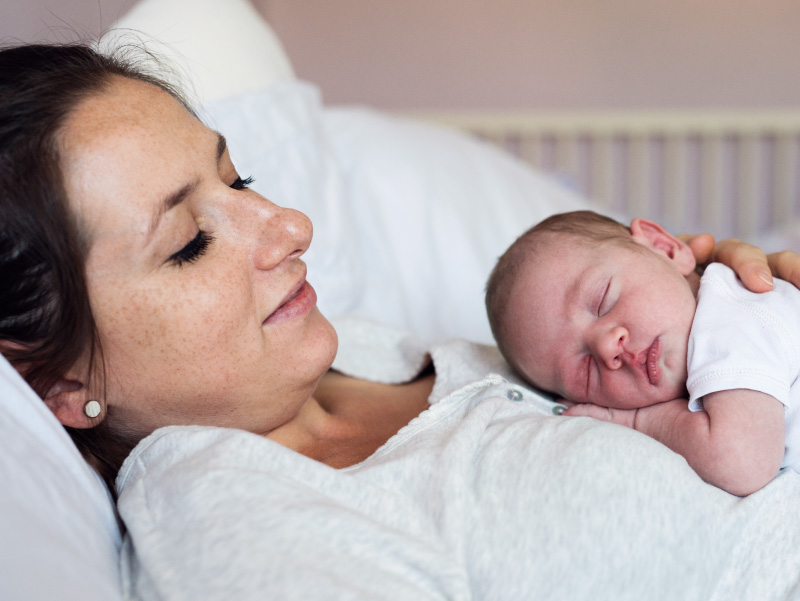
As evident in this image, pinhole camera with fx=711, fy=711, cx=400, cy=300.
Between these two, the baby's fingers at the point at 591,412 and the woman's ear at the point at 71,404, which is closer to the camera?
the woman's ear at the point at 71,404

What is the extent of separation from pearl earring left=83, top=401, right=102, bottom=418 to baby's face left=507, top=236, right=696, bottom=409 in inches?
21.4

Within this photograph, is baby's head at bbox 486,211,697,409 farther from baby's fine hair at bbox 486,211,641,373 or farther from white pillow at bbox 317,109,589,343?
white pillow at bbox 317,109,589,343

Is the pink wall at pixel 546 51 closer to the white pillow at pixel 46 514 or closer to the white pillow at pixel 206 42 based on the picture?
the white pillow at pixel 206 42

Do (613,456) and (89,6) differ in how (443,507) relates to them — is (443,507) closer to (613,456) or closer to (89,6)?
(613,456)

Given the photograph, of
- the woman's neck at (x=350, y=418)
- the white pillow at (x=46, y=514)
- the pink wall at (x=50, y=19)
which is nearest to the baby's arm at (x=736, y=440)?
the woman's neck at (x=350, y=418)

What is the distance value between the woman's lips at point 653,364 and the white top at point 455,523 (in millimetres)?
138

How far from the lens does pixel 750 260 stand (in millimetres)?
968

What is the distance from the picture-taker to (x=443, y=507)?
0.69 metres

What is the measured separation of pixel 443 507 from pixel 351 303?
775 mm

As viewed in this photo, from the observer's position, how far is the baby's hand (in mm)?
913

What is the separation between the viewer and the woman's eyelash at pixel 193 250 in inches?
31.0

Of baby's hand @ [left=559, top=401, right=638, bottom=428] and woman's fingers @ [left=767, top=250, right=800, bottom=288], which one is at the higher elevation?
woman's fingers @ [left=767, top=250, right=800, bottom=288]

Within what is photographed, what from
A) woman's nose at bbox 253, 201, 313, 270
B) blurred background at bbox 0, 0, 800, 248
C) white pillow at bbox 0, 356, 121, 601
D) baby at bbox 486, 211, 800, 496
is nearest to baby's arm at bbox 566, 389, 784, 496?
baby at bbox 486, 211, 800, 496

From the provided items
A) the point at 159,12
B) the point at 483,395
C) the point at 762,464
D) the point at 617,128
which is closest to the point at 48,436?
the point at 483,395
